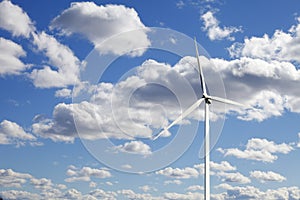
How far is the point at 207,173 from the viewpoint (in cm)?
10500

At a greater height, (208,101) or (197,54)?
(197,54)

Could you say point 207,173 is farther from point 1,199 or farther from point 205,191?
point 1,199

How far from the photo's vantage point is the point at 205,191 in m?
104

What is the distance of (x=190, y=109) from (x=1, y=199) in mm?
63803

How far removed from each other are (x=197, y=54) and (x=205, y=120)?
17.4 metres

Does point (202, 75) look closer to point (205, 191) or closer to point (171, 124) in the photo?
point (171, 124)

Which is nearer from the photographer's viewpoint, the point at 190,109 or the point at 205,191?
the point at 205,191

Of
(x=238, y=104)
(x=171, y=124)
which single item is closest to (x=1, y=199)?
(x=171, y=124)

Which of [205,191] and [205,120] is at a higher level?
[205,120]

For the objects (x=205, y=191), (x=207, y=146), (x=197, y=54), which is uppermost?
(x=197, y=54)

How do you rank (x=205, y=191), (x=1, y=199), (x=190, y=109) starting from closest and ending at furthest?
(x=205, y=191), (x=190, y=109), (x=1, y=199)

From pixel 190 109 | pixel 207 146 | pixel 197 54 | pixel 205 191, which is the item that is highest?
pixel 197 54

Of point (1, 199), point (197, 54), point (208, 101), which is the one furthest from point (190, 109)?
point (1, 199)

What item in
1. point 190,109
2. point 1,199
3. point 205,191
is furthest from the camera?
point 1,199
